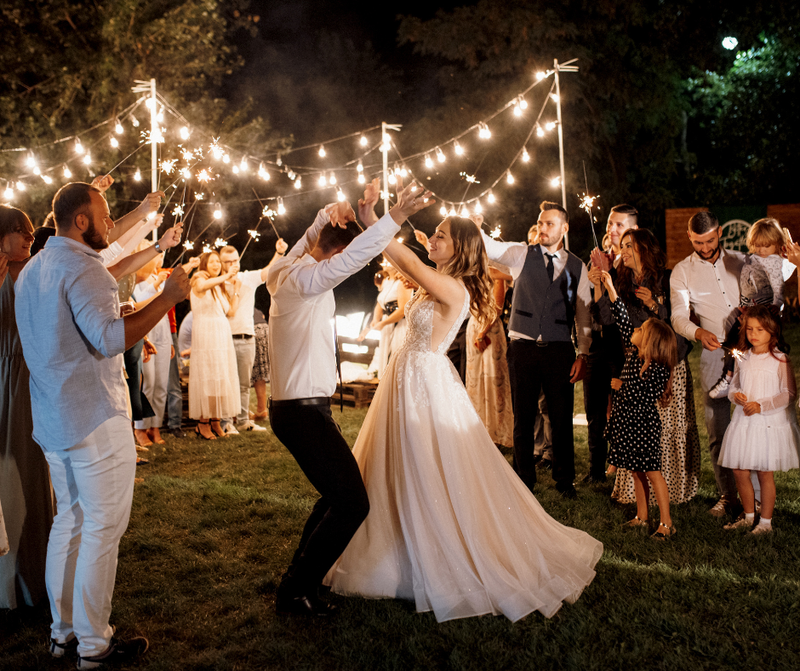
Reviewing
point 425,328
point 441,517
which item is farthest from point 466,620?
point 425,328

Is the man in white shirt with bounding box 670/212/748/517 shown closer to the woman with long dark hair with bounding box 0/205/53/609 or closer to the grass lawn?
the grass lawn

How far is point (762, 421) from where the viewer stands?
446cm

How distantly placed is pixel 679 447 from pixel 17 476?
4.16 meters

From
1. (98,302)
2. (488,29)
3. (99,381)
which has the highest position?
(488,29)

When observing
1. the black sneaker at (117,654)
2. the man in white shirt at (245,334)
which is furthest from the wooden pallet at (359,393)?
the black sneaker at (117,654)

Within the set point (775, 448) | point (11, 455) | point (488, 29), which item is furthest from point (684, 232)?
point (11, 455)

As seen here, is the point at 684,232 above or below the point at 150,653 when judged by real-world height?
above

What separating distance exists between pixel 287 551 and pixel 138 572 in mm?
858

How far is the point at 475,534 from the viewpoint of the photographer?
3.49 m

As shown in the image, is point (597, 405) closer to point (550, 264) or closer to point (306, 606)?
point (550, 264)

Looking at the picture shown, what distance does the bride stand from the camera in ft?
11.1

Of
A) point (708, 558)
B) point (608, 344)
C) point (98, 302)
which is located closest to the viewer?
point (98, 302)

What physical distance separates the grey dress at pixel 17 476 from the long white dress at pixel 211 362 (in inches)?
169

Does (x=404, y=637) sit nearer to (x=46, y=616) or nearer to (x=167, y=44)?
(x=46, y=616)
